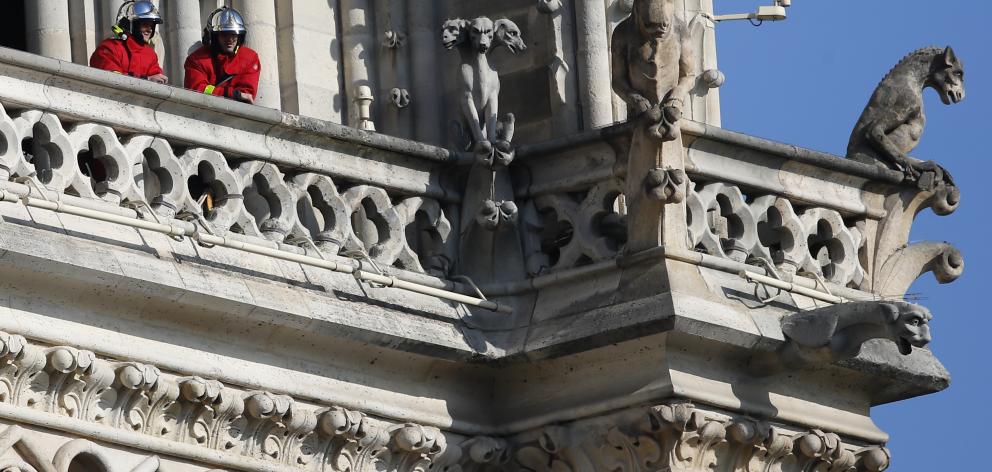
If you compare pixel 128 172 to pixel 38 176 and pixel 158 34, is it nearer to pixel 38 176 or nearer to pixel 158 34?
pixel 38 176

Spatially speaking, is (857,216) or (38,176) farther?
(857,216)

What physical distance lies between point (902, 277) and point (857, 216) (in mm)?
434

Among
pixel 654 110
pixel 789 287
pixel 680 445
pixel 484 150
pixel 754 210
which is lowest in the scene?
pixel 680 445

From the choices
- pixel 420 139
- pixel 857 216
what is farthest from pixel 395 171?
pixel 857 216

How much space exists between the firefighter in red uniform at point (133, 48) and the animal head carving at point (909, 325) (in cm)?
408

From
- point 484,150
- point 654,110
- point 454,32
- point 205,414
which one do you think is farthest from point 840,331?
point 205,414

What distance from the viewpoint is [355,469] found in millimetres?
23781

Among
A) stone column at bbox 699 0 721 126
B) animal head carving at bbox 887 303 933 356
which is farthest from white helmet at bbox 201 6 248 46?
animal head carving at bbox 887 303 933 356

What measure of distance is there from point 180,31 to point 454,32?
1.73 metres

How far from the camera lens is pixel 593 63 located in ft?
82.5

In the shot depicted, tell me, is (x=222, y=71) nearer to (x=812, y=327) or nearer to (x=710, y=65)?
(x=710, y=65)

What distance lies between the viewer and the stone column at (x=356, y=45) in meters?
25.8

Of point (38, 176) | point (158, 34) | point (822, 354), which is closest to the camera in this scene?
point (38, 176)

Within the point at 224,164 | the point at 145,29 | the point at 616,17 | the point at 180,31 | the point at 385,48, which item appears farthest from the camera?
the point at 385,48
